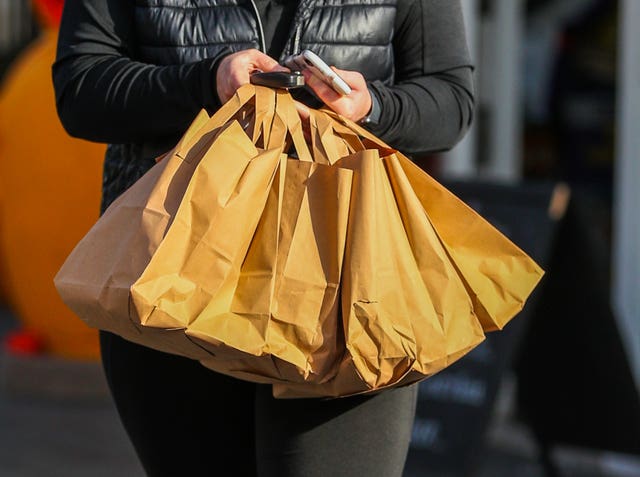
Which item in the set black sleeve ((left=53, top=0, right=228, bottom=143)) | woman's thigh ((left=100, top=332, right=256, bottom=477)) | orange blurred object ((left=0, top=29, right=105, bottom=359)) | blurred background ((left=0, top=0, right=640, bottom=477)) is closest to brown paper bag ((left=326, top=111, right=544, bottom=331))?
black sleeve ((left=53, top=0, right=228, bottom=143))

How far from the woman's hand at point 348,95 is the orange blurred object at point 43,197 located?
2946 millimetres

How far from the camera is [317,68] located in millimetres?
Result: 1868

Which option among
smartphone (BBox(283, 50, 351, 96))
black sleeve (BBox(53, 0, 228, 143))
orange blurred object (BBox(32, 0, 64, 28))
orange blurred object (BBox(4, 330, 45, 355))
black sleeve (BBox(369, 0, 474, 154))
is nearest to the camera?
smartphone (BBox(283, 50, 351, 96))

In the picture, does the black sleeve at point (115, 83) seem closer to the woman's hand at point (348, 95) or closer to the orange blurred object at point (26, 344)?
the woman's hand at point (348, 95)

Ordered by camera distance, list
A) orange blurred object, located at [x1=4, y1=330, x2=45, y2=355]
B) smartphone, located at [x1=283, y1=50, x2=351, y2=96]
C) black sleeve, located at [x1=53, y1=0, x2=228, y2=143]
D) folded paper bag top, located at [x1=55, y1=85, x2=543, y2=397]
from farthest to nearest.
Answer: orange blurred object, located at [x1=4, y1=330, x2=45, y2=355]
black sleeve, located at [x1=53, y1=0, x2=228, y2=143]
smartphone, located at [x1=283, y1=50, x2=351, y2=96]
folded paper bag top, located at [x1=55, y1=85, x2=543, y2=397]

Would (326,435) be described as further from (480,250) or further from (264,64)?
(264,64)

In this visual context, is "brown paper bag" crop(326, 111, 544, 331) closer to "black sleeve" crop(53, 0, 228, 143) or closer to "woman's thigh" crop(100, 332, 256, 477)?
"black sleeve" crop(53, 0, 228, 143)

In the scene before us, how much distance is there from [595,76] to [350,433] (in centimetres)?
480

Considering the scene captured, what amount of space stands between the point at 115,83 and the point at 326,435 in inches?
27.4

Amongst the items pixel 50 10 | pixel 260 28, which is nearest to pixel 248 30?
pixel 260 28

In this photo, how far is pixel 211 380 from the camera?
214 cm

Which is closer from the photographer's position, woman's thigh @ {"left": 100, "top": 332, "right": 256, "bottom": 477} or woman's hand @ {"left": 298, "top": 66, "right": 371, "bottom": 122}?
woman's hand @ {"left": 298, "top": 66, "right": 371, "bottom": 122}

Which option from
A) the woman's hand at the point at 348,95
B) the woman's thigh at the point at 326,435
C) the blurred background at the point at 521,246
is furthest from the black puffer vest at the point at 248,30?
the blurred background at the point at 521,246

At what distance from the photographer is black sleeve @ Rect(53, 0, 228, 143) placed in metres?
2.00
